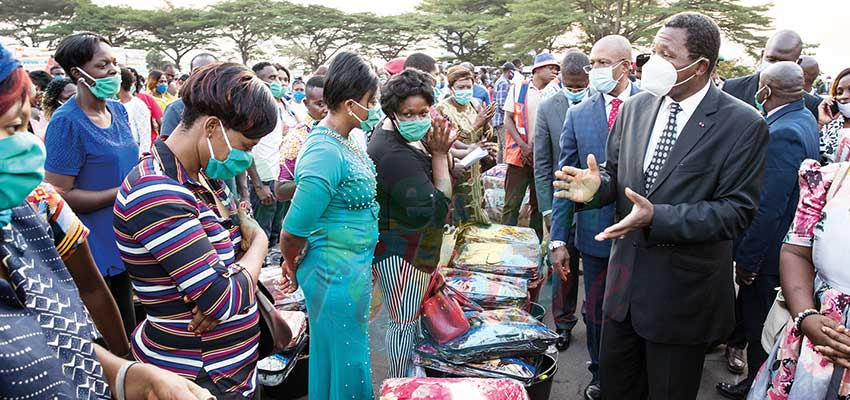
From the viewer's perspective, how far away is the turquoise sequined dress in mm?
2357

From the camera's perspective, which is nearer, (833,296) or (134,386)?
(134,386)

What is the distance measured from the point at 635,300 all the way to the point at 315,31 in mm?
36328

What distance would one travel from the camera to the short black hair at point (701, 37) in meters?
2.28

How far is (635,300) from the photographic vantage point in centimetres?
237

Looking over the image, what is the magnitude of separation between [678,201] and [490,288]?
63.1 inches

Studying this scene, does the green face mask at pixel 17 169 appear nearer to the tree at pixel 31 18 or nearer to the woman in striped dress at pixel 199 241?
the woman in striped dress at pixel 199 241

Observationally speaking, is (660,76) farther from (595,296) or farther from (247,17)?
(247,17)

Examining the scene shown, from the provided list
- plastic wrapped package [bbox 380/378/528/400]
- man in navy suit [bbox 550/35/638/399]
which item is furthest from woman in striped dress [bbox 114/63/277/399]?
man in navy suit [bbox 550/35/638/399]

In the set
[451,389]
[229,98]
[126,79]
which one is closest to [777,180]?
[451,389]

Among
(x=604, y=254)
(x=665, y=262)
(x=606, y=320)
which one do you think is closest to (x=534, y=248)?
(x=604, y=254)

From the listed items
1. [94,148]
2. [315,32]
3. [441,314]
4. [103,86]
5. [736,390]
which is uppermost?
[103,86]

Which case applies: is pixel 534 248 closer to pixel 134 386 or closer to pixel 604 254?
pixel 604 254

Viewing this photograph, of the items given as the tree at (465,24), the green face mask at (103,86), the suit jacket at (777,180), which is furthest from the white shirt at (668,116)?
the tree at (465,24)

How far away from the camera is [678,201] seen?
223cm
